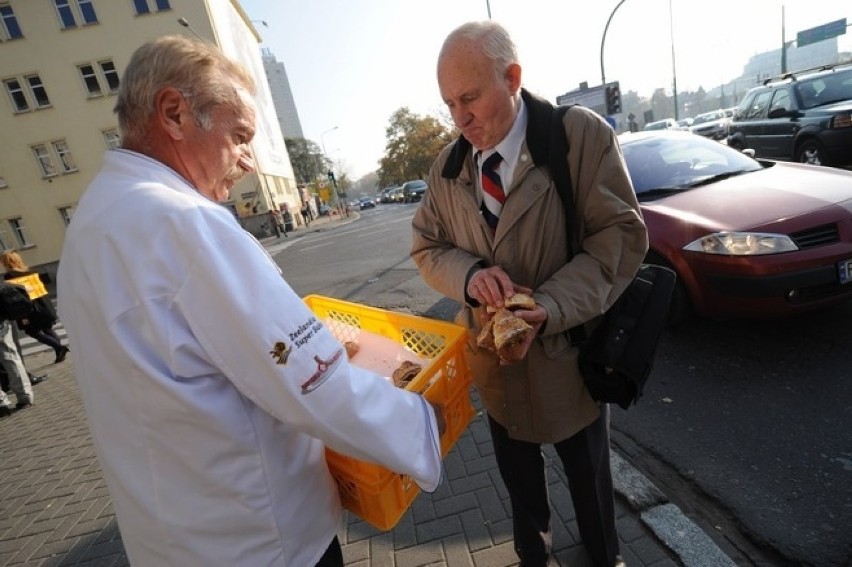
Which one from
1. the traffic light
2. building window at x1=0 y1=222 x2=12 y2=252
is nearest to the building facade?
building window at x1=0 y1=222 x2=12 y2=252

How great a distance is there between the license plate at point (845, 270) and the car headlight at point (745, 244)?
298 millimetres

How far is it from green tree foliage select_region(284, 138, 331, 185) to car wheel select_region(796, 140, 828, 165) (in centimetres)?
6593

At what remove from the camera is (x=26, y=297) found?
601 centimetres

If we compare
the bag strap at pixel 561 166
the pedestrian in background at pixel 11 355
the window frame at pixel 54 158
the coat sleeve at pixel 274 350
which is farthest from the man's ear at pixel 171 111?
the window frame at pixel 54 158

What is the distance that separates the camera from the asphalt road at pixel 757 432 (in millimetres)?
2137

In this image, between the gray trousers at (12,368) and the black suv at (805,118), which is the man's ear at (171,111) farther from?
the black suv at (805,118)

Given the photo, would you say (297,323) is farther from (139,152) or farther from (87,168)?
(87,168)

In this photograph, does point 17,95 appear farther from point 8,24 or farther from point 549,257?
point 549,257

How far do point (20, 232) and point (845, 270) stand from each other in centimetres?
3455

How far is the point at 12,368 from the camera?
5.73 m

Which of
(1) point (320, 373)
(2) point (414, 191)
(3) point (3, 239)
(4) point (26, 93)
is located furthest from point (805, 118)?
(3) point (3, 239)

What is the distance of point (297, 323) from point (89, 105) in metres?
32.8

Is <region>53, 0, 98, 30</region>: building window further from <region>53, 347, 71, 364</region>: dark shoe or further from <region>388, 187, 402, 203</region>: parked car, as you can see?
<region>388, 187, 402, 203</region>: parked car

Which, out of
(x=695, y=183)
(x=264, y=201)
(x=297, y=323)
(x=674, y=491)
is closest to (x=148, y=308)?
(x=297, y=323)
